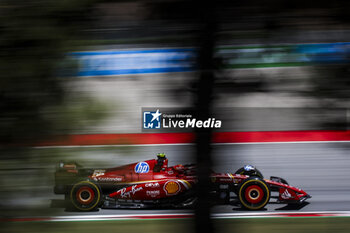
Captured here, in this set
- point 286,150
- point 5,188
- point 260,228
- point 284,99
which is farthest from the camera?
point 286,150

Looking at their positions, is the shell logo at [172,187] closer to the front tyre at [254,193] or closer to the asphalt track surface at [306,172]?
the asphalt track surface at [306,172]

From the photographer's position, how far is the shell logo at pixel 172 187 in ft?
14.3

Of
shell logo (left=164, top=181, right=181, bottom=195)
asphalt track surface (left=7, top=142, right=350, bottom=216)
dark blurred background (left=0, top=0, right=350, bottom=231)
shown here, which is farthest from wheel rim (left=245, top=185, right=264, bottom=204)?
dark blurred background (left=0, top=0, right=350, bottom=231)

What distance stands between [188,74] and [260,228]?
106 inches

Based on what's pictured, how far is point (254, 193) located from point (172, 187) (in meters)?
1.06

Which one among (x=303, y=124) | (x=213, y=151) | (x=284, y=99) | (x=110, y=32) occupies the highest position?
(x=110, y=32)

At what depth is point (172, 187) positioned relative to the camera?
4.48m

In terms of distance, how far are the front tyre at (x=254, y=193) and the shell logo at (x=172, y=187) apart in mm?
850

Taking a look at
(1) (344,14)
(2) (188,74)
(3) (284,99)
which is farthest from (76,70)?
(1) (344,14)

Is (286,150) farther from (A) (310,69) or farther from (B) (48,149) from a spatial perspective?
(B) (48,149)

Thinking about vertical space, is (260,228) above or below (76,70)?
below

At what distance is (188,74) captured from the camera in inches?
64.9

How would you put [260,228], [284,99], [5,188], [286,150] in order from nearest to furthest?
[5,188], [284,99], [260,228], [286,150]

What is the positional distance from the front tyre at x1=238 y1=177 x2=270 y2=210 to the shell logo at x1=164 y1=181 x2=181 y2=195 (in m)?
0.85
